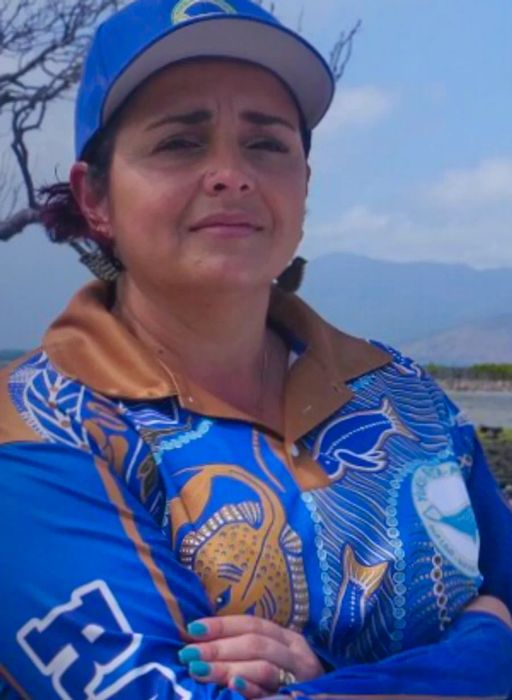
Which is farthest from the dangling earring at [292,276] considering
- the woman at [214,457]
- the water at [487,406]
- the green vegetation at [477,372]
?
the green vegetation at [477,372]

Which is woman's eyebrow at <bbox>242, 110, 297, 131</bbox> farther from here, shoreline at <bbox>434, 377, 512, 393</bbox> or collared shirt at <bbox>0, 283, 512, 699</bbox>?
shoreline at <bbox>434, 377, 512, 393</bbox>

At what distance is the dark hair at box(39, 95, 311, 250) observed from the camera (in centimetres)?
191

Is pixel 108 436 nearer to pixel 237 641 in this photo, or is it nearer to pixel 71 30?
pixel 237 641

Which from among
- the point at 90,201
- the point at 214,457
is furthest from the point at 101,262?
the point at 214,457

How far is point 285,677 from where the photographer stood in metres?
1.62

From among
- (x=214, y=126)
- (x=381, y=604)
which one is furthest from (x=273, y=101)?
(x=381, y=604)

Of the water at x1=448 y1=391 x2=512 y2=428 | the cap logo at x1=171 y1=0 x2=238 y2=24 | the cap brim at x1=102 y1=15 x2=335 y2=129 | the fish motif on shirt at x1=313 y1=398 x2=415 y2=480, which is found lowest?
the fish motif on shirt at x1=313 y1=398 x2=415 y2=480

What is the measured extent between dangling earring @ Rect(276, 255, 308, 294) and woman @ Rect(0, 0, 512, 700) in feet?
0.47

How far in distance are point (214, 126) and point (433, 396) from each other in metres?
0.63

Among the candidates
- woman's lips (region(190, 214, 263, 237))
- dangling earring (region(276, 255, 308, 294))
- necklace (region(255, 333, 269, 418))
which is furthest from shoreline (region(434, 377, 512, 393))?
woman's lips (region(190, 214, 263, 237))

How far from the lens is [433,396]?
2158 mm

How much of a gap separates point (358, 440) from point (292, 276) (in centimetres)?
39

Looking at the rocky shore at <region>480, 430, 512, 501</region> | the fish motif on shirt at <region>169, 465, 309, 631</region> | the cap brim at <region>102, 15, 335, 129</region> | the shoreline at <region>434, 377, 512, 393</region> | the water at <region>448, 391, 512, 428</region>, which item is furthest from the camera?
the shoreline at <region>434, 377, 512, 393</region>

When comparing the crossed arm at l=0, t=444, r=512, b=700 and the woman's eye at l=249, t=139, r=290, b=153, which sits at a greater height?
the woman's eye at l=249, t=139, r=290, b=153
